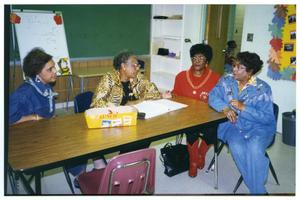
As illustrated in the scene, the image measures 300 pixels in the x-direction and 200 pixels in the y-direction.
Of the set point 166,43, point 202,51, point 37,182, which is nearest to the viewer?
point 37,182

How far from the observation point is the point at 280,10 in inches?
114

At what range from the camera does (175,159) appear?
8.41 feet

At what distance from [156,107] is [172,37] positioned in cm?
299

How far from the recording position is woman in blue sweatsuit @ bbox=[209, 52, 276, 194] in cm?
213

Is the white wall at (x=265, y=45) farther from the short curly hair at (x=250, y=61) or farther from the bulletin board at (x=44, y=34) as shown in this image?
the bulletin board at (x=44, y=34)

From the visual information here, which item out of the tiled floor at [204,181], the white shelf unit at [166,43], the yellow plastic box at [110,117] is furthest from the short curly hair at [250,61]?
the white shelf unit at [166,43]

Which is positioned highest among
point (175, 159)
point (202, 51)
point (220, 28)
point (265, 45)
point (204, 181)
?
point (220, 28)

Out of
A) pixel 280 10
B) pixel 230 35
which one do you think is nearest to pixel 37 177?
pixel 280 10

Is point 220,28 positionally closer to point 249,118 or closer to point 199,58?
point 199,58

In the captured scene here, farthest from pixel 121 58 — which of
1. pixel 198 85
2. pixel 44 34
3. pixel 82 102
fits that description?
pixel 44 34

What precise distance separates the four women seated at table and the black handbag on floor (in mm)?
73

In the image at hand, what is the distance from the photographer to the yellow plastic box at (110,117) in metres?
1.74

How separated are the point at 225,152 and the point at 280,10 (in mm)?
1440

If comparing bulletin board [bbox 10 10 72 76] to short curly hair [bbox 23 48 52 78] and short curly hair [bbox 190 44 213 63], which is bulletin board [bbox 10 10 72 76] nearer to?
short curly hair [bbox 23 48 52 78]
